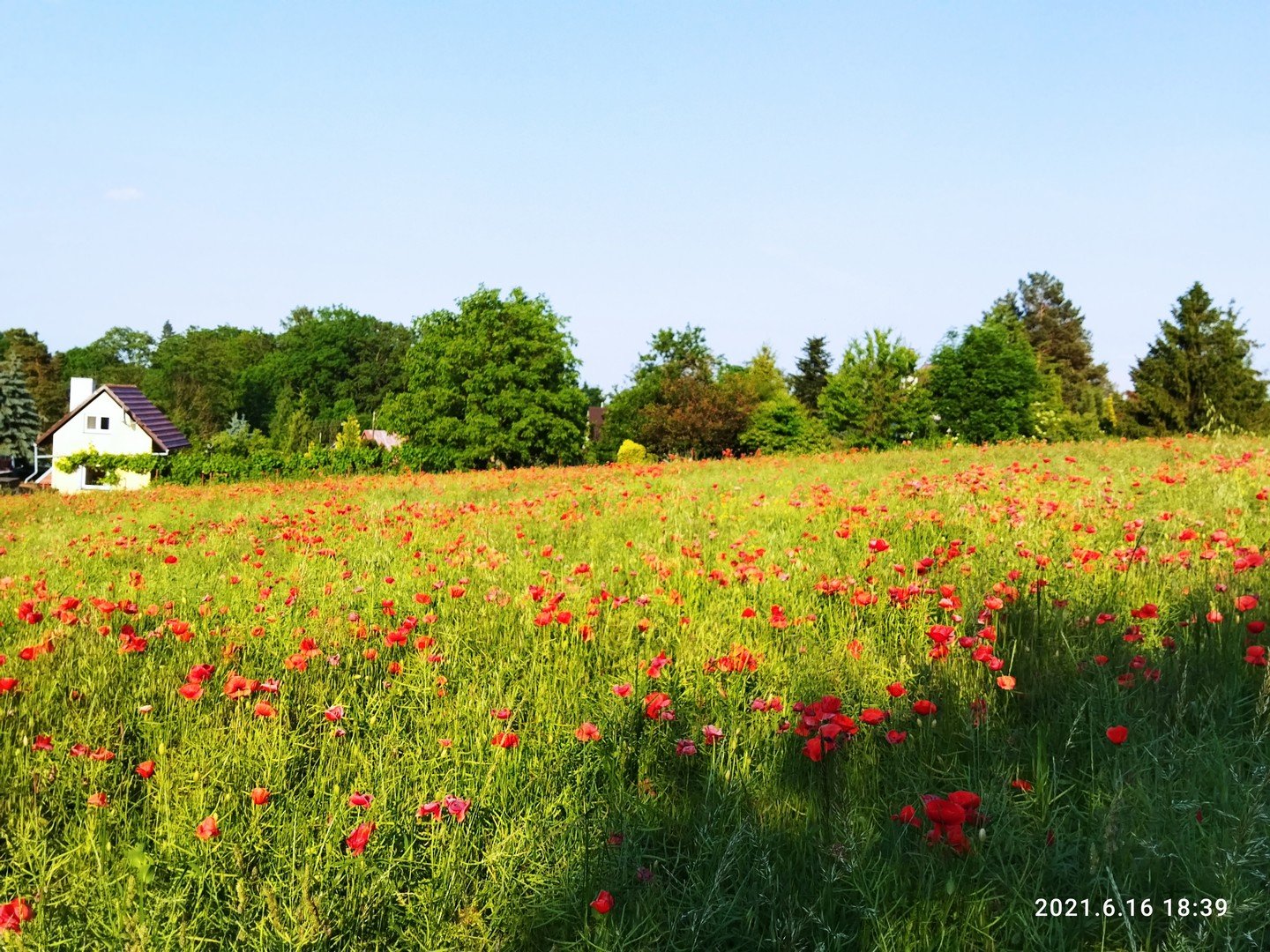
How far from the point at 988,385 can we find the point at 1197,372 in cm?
1227

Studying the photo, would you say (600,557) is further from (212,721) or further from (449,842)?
(449,842)

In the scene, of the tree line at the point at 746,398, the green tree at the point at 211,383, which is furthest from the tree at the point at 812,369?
the green tree at the point at 211,383

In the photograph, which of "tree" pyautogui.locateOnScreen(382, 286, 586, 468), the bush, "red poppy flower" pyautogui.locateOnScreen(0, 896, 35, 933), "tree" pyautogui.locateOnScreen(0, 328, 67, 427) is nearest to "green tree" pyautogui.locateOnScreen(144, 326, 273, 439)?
"tree" pyautogui.locateOnScreen(0, 328, 67, 427)

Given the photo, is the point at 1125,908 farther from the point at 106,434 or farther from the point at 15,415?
the point at 15,415

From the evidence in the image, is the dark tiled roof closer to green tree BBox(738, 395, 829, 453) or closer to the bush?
the bush

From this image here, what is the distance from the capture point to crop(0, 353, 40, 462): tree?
58.0 metres

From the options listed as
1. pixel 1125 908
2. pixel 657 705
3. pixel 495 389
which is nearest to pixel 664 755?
pixel 657 705

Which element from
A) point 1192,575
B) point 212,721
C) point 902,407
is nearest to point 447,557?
point 212,721

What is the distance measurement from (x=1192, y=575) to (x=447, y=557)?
4576mm

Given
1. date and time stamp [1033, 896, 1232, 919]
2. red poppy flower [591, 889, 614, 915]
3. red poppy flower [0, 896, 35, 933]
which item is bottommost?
red poppy flower [0, 896, 35, 933]

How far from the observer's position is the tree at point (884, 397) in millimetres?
32594

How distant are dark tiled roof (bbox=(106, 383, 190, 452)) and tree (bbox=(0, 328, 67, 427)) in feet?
109

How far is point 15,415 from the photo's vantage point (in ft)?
193

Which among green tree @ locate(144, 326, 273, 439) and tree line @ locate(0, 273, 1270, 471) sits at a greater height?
green tree @ locate(144, 326, 273, 439)
